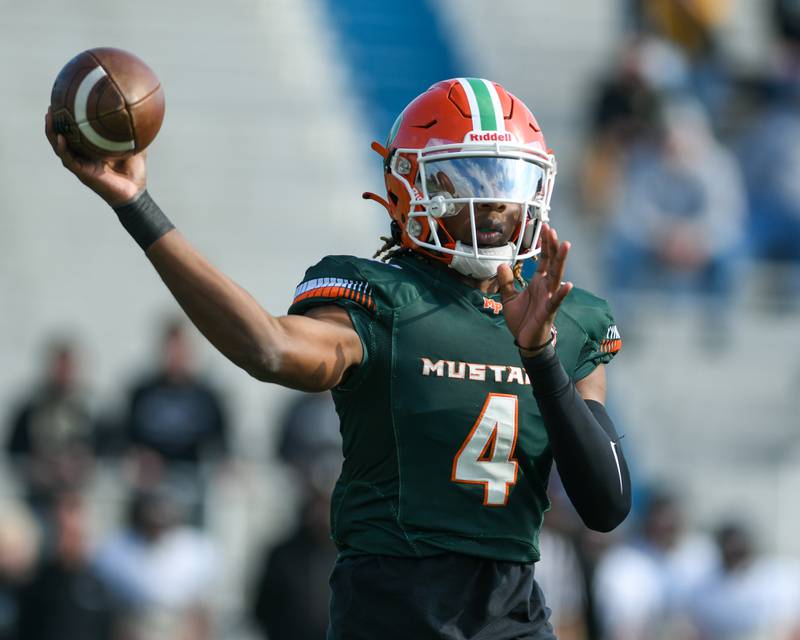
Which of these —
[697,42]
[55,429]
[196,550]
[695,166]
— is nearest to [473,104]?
[196,550]

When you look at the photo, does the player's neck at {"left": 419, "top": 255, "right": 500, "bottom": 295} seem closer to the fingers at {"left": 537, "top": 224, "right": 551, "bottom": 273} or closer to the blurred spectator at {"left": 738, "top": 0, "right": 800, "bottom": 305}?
the fingers at {"left": 537, "top": 224, "right": 551, "bottom": 273}

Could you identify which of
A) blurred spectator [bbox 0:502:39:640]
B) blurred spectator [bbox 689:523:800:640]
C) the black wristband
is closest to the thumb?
the black wristband

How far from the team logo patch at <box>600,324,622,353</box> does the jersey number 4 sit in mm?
333

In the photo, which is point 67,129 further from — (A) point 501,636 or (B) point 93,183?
(A) point 501,636

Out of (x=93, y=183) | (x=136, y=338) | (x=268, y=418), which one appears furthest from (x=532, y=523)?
(x=136, y=338)

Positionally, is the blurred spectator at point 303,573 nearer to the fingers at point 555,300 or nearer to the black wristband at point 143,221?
the fingers at point 555,300

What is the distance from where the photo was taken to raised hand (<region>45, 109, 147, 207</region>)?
3193 mm

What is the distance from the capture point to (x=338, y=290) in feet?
11.5

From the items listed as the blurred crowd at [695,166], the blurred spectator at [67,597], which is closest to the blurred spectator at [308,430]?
the blurred spectator at [67,597]

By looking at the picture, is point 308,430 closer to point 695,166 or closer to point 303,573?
point 303,573

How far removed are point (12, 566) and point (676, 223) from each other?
4.84m

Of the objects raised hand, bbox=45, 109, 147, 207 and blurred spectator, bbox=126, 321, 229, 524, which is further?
blurred spectator, bbox=126, 321, 229, 524

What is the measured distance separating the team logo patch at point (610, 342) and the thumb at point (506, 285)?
0.44m

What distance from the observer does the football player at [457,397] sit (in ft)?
11.3
